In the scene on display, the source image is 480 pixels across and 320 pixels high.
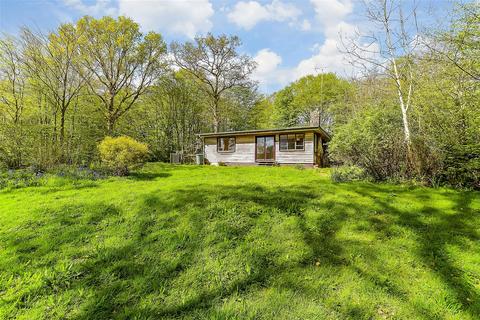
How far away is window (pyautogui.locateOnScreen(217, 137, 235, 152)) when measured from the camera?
53.4 ft

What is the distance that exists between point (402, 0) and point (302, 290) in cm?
978

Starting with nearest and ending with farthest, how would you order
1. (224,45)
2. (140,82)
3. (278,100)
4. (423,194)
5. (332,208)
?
1. (332,208)
2. (423,194)
3. (140,82)
4. (224,45)
5. (278,100)

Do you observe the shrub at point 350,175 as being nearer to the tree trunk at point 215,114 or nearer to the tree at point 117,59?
the tree at point 117,59

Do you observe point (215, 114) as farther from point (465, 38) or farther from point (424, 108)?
point (465, 38)

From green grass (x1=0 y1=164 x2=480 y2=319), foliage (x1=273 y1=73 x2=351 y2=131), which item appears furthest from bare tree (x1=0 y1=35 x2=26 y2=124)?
foliage (x1=273 y1=73 x2=351 y2=131)

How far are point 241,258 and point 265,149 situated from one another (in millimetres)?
12643

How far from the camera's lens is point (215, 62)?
21.1 metres

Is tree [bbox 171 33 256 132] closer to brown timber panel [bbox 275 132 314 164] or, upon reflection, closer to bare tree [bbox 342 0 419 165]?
brown timber panel [bbox 275 132 314 164]

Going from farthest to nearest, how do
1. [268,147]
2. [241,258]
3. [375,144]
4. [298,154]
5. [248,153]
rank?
[248,153]
[268,147]
[298,154]
[375,144]
[241,258]

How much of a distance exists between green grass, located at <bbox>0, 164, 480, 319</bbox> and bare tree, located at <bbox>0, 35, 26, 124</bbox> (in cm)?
609

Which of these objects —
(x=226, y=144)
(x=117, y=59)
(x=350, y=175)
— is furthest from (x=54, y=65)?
(x=350, y=175)

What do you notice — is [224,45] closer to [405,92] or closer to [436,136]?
[405,92]

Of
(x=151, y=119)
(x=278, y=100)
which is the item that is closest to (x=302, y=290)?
(x=151, y=119)

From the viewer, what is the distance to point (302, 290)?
239cm
